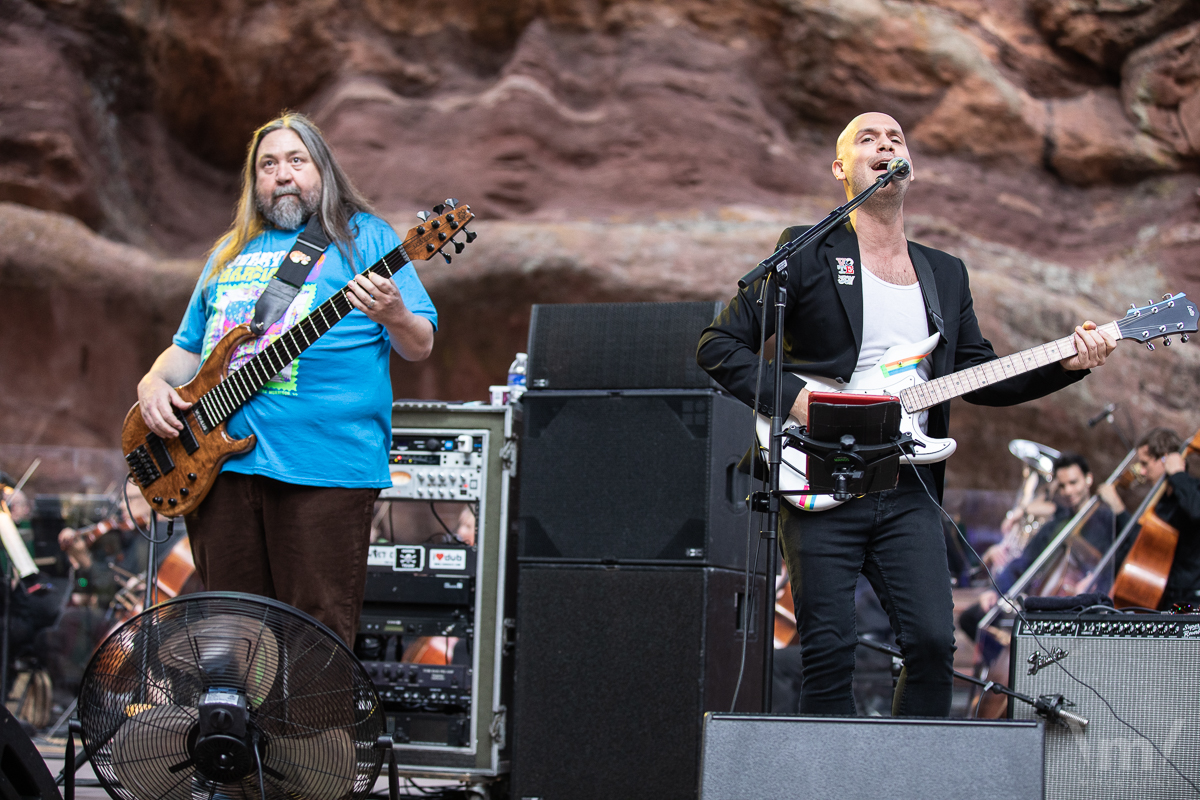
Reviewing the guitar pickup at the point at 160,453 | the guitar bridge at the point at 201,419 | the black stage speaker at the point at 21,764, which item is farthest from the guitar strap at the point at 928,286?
the black stage speaker at the point at 21,764

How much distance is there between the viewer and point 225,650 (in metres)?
2.42

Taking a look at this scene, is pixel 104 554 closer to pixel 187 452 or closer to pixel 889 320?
pixel 187 452

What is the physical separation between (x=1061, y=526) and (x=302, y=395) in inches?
229

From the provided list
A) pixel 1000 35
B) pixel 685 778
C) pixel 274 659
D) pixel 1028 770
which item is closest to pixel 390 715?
pixel 685 778

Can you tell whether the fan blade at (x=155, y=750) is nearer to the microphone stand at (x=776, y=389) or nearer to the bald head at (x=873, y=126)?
the microphone stand at (x=776, y=389)

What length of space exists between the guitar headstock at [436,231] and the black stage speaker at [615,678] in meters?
1.20

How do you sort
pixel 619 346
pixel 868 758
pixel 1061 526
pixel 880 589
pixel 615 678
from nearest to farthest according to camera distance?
pixel 868 758
pixel 880 589
pixel 615 678
pixel 619 346
pixel 1061 526

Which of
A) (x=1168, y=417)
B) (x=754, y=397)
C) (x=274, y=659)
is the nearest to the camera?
(x=274, y=659)

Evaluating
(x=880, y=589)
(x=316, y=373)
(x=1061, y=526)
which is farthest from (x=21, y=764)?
(x=1061, y=526)

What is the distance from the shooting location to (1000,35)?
35.9 ft

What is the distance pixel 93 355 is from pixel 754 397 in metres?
8.92

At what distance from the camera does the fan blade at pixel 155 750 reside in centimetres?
243

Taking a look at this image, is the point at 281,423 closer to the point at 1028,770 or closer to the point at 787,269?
the point at 787,269

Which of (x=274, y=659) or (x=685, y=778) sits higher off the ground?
(x=274, y=659)
